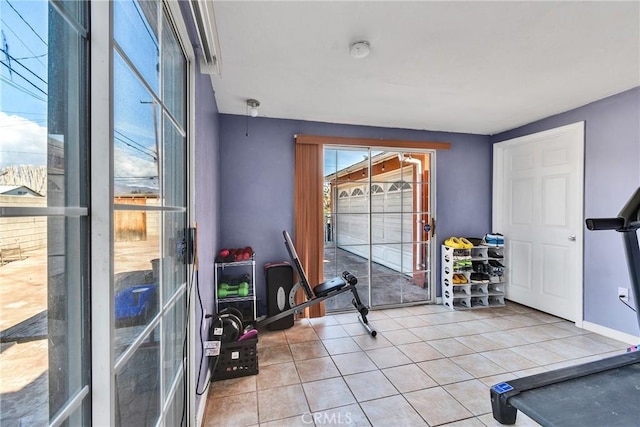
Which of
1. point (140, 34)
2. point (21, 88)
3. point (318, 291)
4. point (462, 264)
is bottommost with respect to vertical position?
point (318, 291)

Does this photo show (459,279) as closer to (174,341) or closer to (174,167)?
(174,341)

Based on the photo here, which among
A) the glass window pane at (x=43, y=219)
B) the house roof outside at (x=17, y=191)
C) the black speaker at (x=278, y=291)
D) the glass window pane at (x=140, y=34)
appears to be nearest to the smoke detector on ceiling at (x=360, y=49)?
the glass window pane at (x=140, y=34)

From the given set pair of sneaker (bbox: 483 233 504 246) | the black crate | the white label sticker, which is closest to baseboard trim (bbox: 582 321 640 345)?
pair of sneaker (bbox: 483 233 504 246)

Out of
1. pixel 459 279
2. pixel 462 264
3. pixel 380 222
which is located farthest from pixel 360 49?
Result: pixel 459 279

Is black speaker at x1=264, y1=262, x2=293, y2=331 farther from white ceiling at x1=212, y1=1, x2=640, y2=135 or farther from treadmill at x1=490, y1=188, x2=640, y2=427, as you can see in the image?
treadmill at x1=490, y1=188, x2=640, y2=427

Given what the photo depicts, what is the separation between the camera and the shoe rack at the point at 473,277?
12.1 feet

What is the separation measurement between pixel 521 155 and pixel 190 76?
4208mm

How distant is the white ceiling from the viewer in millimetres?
1594

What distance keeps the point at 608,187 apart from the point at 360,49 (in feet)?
9.83

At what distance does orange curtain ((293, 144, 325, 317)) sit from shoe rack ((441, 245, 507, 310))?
1.77 metres

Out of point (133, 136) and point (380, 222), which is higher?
point (133, 136)

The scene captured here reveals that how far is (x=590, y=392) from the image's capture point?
48.1 inches

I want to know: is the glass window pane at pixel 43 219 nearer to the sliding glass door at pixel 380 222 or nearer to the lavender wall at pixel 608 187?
the sliding glass door at pixel 380 222

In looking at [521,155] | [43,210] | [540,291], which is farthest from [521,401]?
[521,155]
